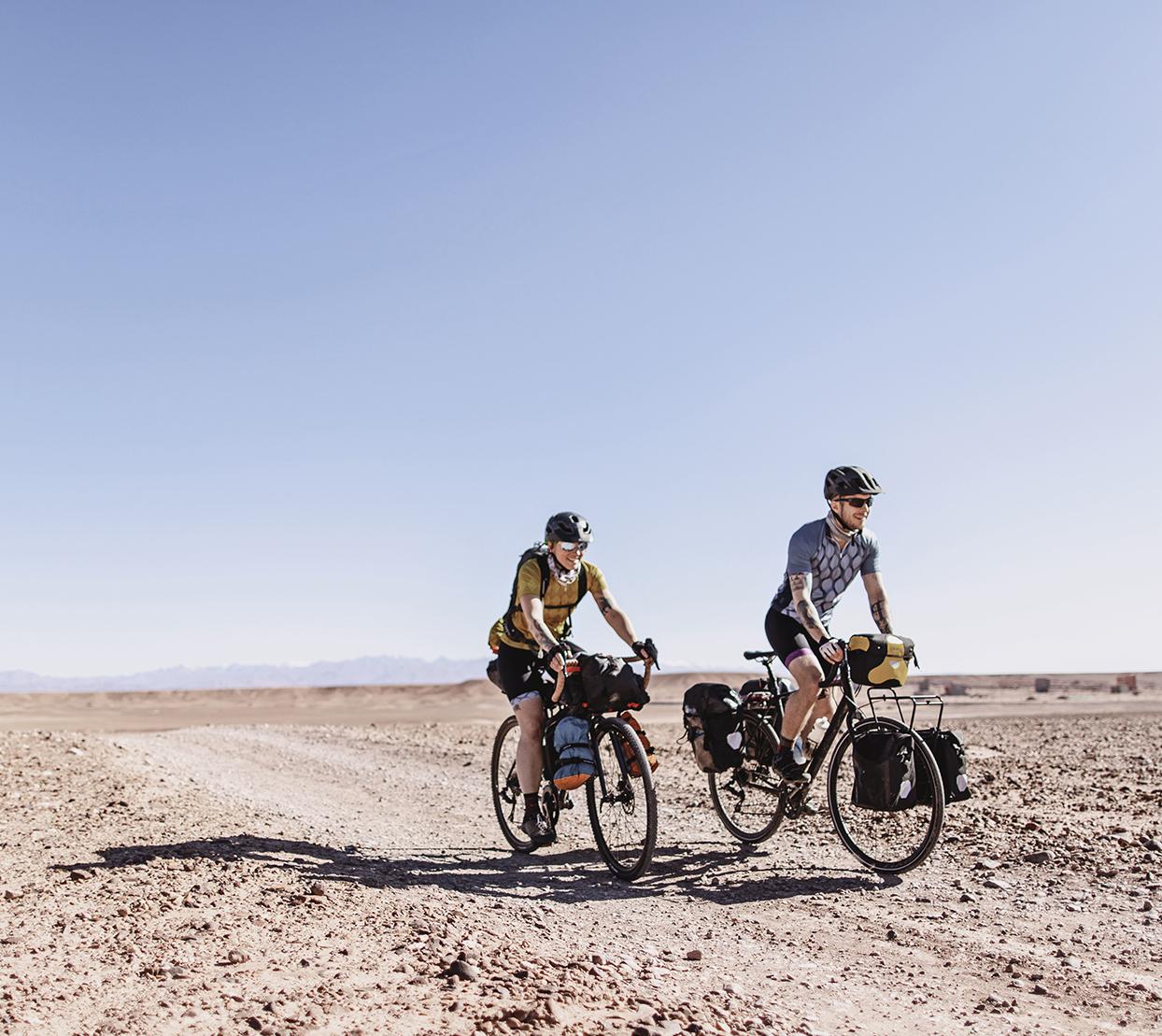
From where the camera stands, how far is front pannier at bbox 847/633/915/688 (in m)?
6.54

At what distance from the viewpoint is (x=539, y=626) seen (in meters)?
6.96

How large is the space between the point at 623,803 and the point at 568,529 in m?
1.93

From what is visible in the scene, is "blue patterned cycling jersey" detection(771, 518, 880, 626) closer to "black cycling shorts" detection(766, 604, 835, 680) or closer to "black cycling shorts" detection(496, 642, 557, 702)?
"black cycling shorts" detection(766, 604, 835, 680)

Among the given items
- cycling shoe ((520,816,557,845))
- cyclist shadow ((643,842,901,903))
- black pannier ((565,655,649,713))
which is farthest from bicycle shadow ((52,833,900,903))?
black pannier ((565,655,649,713))

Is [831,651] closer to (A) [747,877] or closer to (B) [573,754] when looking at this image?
(A) [747,877]

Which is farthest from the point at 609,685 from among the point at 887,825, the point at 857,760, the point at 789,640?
the point at 887,825

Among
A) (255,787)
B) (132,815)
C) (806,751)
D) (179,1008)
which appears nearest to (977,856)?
(806,751)

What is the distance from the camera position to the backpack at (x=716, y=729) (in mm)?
7422

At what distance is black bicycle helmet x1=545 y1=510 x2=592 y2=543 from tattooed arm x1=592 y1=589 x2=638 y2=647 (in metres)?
0.55

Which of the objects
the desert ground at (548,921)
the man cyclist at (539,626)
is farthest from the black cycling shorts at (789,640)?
the desert ground at (548,921)

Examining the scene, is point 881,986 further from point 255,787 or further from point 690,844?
point 255,787

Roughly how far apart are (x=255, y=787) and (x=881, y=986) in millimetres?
8775

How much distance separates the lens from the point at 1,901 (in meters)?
5.34

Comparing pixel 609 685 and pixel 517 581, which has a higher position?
pixel 517 581
